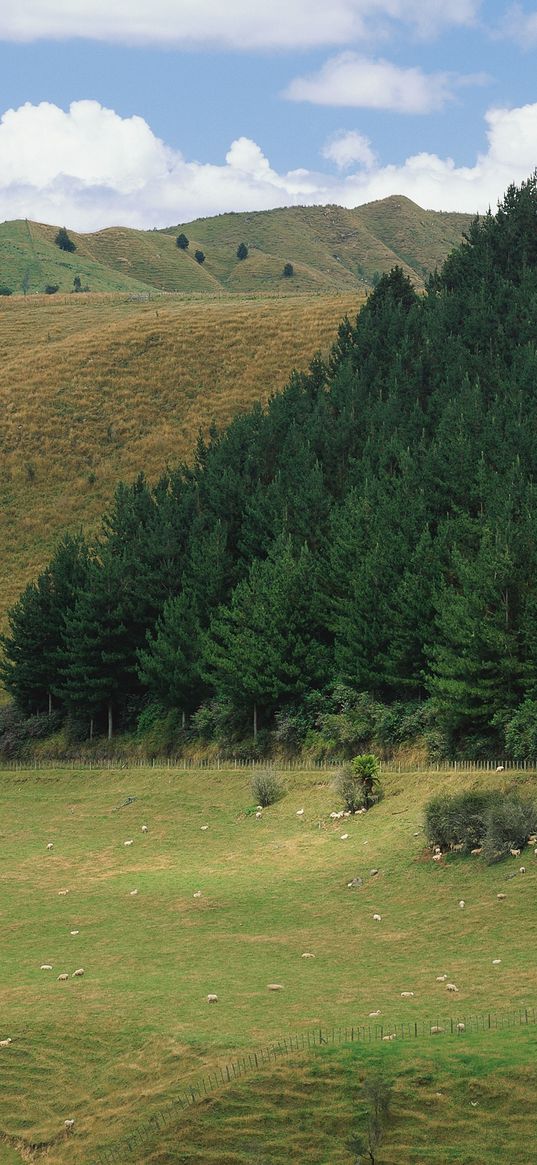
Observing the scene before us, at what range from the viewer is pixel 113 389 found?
124 metres

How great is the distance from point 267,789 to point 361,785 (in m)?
5.10

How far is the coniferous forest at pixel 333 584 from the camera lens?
167 feet

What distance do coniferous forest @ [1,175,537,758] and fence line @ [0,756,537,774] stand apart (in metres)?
1.05

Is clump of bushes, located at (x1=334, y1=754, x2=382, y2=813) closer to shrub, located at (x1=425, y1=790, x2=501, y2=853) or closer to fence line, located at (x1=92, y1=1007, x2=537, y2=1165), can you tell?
shrub, located at (x1=425, y1=790, x2=501, y2=853)

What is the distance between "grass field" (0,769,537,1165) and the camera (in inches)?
905

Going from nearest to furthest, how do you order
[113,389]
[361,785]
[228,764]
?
[361,785], [228,764], [113,389]

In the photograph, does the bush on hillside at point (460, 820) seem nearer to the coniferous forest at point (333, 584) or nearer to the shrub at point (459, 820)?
the shrub at point (459, 820)

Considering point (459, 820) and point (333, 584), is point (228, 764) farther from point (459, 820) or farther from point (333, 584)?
point (459, 820)

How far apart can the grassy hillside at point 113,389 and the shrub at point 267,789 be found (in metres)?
44.1

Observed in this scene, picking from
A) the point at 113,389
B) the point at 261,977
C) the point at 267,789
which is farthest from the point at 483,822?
the point at 113,389

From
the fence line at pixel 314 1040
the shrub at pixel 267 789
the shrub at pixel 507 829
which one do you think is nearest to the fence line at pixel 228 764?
the shrub at pixel 267 789

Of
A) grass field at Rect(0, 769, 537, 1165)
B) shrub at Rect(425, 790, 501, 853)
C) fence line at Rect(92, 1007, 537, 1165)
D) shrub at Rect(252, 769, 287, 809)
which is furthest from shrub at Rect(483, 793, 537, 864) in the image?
shrub at Rect(252, 769, 287, 809)

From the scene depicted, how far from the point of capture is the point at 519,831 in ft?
118

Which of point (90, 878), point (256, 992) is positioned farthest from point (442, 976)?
point (90, 878)
